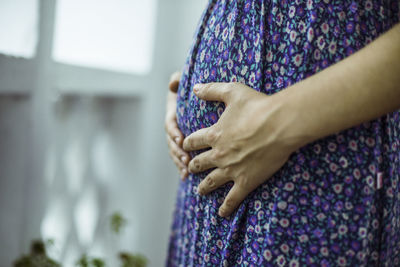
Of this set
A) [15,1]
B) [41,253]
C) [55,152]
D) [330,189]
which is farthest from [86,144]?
[330,189]

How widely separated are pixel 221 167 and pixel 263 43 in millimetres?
223

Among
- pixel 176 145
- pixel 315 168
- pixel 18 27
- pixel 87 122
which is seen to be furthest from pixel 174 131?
pixel 87 122

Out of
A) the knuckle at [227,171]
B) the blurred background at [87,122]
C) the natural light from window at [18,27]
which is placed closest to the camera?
the knuckle at [227,171]

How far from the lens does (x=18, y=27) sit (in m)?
1.09

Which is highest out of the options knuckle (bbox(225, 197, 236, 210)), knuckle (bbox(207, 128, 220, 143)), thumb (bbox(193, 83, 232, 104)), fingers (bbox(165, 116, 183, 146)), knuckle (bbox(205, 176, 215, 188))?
thumb (bbox(193, 83, 232, 104))

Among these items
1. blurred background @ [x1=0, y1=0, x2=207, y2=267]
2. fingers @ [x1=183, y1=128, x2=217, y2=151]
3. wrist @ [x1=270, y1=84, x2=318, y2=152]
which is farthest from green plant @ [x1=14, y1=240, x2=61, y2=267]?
wrist @ [x1=270, y1=84, x2=318, y2=152]

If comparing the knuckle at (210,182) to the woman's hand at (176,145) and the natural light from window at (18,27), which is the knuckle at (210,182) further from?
the natural light from window at (18,27)

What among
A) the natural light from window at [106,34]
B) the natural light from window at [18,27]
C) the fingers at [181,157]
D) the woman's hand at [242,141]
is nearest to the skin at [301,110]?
the woman's hand at [242,141]

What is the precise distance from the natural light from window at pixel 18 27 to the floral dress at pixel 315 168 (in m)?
0.67

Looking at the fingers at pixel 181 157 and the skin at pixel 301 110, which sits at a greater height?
the skin at pixel 301 110

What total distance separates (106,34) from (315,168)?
1.21 metres

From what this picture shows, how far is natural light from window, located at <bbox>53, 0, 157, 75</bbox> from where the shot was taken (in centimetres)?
133

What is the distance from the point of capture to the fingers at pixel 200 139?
2.21 feet

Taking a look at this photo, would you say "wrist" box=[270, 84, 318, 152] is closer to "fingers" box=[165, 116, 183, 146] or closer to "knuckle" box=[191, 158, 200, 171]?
"knuckle" box=[191, 158, 200, 171]
